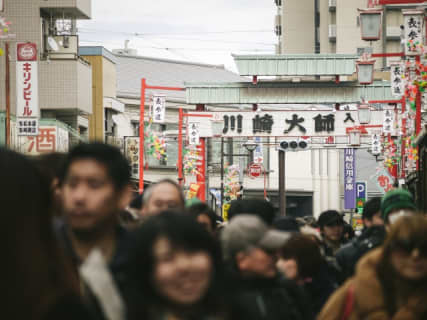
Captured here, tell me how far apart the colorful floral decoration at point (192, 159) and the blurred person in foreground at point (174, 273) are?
38.1 m

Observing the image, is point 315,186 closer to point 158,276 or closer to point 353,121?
point 353,121

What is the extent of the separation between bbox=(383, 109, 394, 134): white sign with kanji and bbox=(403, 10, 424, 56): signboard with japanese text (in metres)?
16.3

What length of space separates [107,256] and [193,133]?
110 ft

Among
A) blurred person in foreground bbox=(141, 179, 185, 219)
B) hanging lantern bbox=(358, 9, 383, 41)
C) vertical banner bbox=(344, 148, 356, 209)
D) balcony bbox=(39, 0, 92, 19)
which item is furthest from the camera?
vertical banner bbox=(344, 148, 356, 209)

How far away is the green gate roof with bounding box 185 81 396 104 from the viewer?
36.4m

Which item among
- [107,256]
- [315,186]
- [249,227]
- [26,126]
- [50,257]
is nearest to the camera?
[50,257]

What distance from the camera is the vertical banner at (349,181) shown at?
54094mm

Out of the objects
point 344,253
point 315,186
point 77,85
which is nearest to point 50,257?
point 344,253

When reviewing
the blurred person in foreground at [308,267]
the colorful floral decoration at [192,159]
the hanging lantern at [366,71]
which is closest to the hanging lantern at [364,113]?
the hanging lantern at [366,71]

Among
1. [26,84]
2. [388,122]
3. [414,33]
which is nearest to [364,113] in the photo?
[388,122]

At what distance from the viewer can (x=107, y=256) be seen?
463 cm

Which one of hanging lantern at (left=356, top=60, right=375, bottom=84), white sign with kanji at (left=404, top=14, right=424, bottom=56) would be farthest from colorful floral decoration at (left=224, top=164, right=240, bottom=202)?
white sign with kanji at (left=404, top=14, right=424, bottom=56)

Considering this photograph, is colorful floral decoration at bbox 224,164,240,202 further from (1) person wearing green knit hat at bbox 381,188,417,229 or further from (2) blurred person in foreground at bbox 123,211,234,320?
(2) blurred person in foreground at bbox 123,211,234,320

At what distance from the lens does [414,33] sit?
19219 mm
